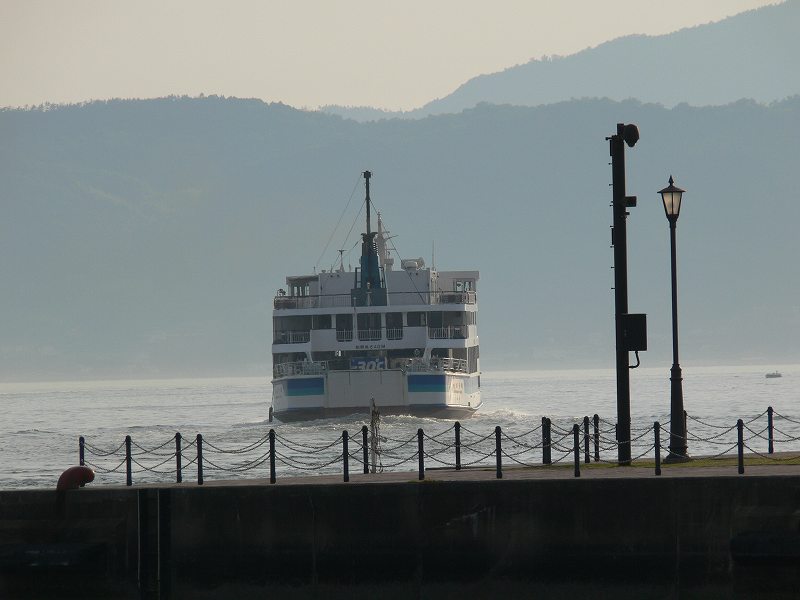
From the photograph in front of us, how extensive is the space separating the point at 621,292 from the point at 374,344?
177 feet

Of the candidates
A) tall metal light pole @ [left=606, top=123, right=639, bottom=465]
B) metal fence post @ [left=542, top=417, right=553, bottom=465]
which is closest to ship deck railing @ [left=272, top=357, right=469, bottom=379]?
metal fence post @ [left=542, top=417, right=553, bottom=465]

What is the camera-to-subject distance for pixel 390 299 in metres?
85.9

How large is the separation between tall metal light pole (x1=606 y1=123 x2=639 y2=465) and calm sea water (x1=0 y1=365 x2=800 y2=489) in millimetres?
442

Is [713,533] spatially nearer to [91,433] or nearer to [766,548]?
[766,548]

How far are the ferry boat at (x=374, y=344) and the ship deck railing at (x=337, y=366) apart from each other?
5 centimetres

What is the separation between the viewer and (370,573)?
2227 centimetres

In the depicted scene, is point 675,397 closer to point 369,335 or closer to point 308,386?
point 308,386

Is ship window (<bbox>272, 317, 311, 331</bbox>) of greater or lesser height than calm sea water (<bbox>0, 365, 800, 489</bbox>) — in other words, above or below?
above

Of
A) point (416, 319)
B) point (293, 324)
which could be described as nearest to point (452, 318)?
point (416, 319)

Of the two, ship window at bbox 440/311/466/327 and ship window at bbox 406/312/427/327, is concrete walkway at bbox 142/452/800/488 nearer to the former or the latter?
ship window at bbox 406/312/427/327

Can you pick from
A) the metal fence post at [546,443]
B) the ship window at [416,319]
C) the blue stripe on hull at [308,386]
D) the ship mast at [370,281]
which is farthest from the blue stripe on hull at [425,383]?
the metal fence post at [546,443]

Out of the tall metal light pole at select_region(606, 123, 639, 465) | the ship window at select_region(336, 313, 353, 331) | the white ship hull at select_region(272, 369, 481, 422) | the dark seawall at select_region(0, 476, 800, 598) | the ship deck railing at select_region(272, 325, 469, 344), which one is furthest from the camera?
the ship window at select_region(336, 313, 353, 331)

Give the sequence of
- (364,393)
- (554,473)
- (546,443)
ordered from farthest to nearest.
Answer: (364,393)
(546,443)
(554,473)

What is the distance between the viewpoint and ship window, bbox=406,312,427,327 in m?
83.0
